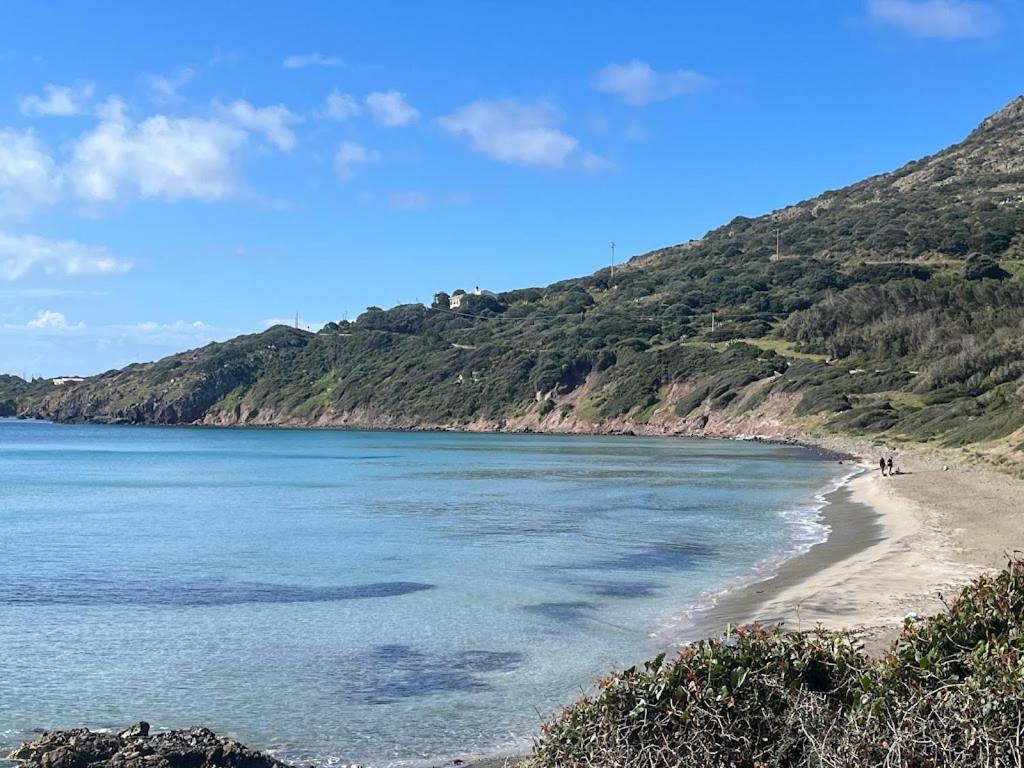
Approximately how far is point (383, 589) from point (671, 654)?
8320 mm

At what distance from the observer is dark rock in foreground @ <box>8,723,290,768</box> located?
28.8ft

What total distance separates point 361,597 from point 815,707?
14.5 m

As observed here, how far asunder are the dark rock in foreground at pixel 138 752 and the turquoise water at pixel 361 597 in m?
1.07

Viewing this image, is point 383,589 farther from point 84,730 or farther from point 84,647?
point 84,730

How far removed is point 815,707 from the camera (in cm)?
610

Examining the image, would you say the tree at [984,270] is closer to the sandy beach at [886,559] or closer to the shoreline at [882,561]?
the shoreline at [882,561]

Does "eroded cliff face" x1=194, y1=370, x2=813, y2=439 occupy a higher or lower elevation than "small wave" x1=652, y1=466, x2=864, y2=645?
higher

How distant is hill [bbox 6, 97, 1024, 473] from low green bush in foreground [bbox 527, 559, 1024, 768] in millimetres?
42909

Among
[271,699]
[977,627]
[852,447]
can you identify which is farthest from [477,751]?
[852,447]

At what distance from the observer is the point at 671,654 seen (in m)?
13.9

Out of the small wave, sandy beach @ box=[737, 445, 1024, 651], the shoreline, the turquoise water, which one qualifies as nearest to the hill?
the shoreline

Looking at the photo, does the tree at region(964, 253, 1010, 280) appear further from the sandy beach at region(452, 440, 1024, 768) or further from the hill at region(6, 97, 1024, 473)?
the sandy beach at region(452, 440, 1024, 768)

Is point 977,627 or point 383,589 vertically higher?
point 977,627

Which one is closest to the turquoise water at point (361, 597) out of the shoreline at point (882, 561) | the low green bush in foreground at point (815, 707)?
the shoreline at point (882, 561)
